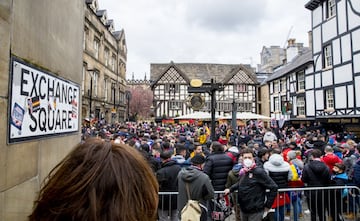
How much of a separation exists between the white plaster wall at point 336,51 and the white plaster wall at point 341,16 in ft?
2.42

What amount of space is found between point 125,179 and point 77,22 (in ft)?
9.94

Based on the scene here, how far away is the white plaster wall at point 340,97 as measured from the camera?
1703 centimetres

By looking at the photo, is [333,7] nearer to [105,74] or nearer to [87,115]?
[87,115]

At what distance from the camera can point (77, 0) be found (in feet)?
11.4

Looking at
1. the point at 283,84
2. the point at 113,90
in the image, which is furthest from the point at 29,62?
the point at 113,90

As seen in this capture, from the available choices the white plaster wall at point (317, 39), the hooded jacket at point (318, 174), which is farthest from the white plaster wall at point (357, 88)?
the hooded jacket at point (318, 174)

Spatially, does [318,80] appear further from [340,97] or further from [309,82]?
[340,97]

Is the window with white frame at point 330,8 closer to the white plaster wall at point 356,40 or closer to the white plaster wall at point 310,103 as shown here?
the white plaster wall at point 356,40

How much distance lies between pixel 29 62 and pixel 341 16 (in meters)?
20.1

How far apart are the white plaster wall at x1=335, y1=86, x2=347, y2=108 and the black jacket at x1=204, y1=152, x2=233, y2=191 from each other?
15207mm

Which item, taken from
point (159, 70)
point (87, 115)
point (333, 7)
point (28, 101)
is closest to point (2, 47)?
point (28, 101)

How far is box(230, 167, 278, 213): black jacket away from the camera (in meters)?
4.24

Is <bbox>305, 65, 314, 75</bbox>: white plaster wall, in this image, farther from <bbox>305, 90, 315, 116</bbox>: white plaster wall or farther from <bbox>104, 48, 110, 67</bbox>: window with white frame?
<bbox>104, 48, 110, 67</bbox>: window with white frame

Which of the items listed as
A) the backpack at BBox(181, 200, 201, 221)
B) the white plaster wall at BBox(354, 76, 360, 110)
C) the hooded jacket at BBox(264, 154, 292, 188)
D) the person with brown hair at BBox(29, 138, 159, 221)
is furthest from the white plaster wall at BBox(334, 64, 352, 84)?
the person with brown hair at BBox(29, 138, 159, 221)
